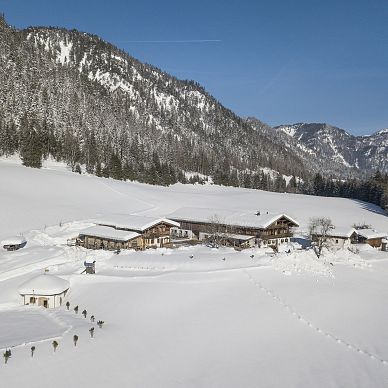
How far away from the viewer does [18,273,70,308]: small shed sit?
31.1m

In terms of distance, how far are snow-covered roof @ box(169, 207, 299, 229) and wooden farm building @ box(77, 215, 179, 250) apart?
25.8ft

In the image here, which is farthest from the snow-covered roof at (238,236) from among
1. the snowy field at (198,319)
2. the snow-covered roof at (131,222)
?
the snow-covered roof at (131,222)

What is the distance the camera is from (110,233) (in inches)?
2047

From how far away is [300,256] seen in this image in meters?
45.9

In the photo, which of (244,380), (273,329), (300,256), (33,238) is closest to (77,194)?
(33,238)

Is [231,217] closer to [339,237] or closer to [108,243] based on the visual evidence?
[339,237]

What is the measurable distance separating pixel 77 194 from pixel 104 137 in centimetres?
6773

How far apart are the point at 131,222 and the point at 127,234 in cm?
384

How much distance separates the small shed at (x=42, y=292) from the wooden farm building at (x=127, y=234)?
61.5 feet

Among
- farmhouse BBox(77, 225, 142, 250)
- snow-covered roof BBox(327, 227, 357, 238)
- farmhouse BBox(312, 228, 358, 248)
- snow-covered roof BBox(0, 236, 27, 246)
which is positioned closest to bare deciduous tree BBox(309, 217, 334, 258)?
farmhouse BBox(312, 228, 358, 248)

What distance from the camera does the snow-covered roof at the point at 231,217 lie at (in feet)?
194

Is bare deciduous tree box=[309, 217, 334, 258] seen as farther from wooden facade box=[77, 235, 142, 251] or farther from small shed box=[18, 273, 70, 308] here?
small shed box=[18, 273, 70, 308]

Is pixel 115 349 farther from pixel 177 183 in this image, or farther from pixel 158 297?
pixel 177 183

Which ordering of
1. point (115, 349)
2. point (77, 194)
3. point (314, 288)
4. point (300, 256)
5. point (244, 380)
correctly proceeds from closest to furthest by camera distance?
point (244, 380) < point (115, 349) < point (314, 288) < point (300, 256) < point (77, 194)
